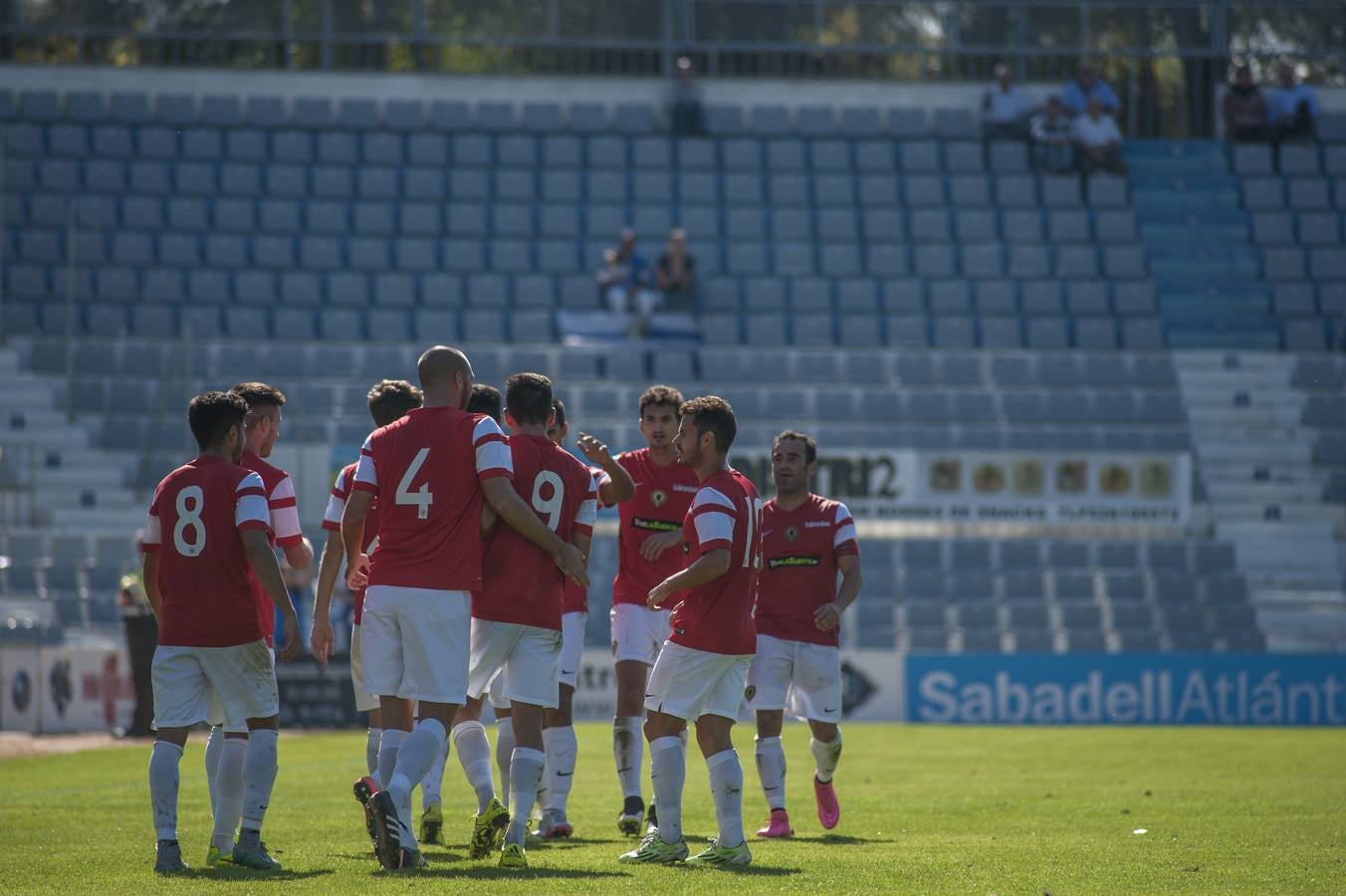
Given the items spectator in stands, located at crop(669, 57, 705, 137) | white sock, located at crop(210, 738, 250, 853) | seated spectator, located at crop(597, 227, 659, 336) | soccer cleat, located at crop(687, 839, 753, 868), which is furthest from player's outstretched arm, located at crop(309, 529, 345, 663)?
spectator in stands, located at crop(669, 57, 705, 137)

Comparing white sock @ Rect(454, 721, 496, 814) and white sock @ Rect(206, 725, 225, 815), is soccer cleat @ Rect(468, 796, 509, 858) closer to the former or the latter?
white sock @ Rect(454, 721, 496, 814)

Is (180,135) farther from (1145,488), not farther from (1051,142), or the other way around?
(1145,488)

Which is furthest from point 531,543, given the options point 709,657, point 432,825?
point 432,825

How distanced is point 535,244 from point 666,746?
2056 centimetres

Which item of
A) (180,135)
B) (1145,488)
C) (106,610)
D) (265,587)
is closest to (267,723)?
(265,587)

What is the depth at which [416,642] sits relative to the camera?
25.4 feet

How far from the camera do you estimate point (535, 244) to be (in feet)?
92.0

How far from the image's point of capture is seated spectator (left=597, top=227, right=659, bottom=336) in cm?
2605

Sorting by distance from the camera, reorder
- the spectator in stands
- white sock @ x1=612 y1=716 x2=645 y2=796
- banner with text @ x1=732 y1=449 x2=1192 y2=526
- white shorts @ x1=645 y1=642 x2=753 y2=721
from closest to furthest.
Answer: white shorts @ x1=645 y1=642 x2=753 y2=721 → white sock @ x1=612 y1=716 x2=645 y2=796 → banner with text @ x1=732 y1=449 x2=1192 y2=526 → the spectator in stands

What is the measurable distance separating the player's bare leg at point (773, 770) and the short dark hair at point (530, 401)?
→ 102 inches

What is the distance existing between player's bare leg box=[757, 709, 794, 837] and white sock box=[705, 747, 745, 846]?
167cm

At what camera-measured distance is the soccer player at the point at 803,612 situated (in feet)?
33.4

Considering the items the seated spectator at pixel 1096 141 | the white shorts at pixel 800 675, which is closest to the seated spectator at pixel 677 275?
the seated spectator at pixel 1096 141

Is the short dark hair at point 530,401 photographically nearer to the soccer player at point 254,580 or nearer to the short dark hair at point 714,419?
the short dark hair at point 714,419
